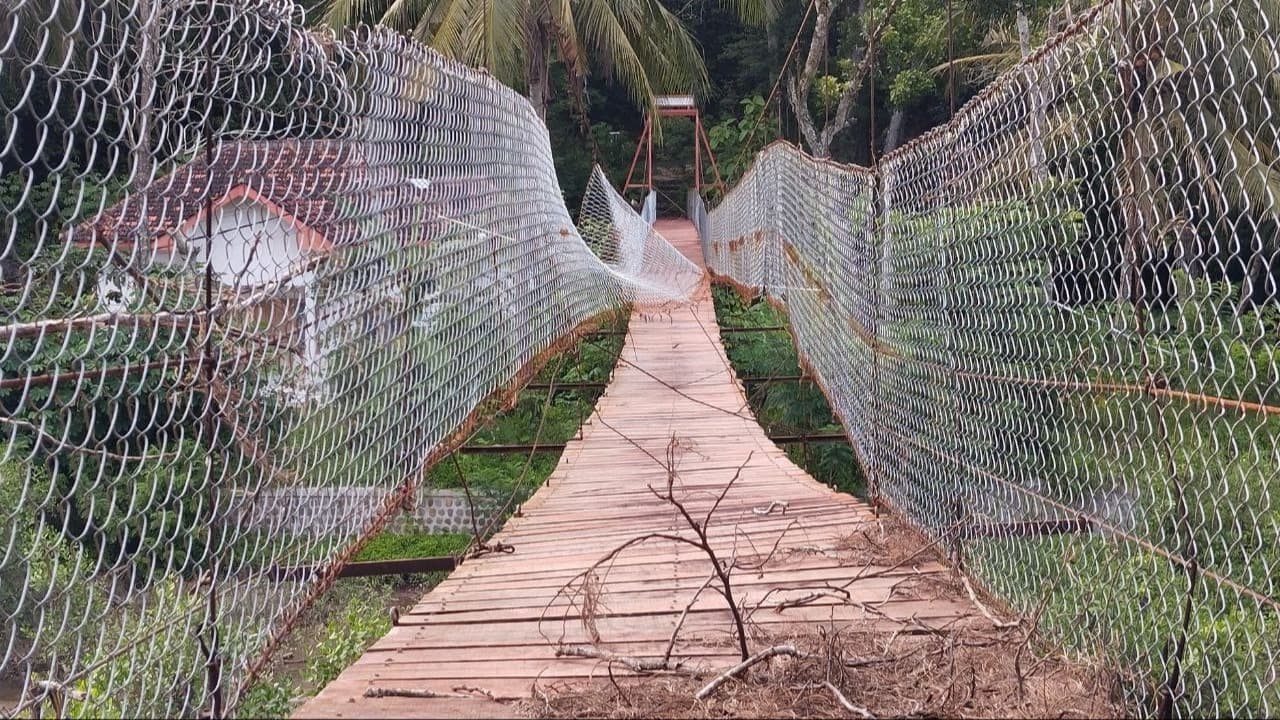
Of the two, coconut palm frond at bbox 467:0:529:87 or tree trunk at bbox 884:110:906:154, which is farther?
tree trunk at bbox 884:110:906:154

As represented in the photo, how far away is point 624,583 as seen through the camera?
7.50ft

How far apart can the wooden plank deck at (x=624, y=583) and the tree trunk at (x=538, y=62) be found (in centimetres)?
864

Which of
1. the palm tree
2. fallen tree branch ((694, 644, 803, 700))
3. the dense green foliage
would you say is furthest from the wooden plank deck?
the palm tree

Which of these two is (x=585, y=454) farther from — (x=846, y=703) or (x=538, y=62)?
(x=538, y=62)

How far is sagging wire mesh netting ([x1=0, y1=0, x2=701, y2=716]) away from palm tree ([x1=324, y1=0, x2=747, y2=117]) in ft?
21.2

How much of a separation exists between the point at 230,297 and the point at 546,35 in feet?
35.8

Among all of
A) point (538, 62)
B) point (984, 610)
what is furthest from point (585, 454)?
point (538, 62)

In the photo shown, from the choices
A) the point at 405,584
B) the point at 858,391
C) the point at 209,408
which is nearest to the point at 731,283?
the point at 405,584

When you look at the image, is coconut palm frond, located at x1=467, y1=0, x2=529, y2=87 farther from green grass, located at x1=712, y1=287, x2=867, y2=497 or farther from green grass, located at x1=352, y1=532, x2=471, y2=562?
green grass, located at x1=352, y1=532, x2=471, y2=562

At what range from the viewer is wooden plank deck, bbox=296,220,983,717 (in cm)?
176

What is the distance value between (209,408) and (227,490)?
0.87 feet

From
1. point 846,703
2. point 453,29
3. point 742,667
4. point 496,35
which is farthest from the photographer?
point 453,29

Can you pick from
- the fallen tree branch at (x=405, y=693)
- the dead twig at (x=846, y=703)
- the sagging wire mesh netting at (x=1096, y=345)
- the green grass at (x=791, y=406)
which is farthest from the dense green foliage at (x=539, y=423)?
the dead twig at (x=846, y=703)

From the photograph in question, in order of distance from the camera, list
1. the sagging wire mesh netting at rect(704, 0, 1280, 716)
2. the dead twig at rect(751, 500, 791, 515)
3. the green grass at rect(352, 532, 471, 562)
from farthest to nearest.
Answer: the green grass at rect(352, 532, 471, 562) < the dead twig at rect(751, 500, 791, 515) < the sagging wire mesh netting at rect(704, 0, 1280, 716)
